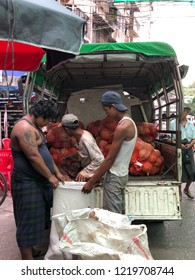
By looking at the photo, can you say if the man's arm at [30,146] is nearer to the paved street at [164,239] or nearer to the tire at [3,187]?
the paved street at [164,239]

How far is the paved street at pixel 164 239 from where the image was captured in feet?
13.9

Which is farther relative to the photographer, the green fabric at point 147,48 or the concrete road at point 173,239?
the concrete road at point 173,239

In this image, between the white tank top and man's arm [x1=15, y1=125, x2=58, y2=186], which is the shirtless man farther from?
the white tank top

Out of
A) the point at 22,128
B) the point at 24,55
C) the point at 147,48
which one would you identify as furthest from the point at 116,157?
the point at 24,55

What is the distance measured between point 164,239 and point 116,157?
1.84 metres

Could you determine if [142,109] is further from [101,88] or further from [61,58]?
[61,58]

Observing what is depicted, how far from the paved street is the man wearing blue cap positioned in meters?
1.01

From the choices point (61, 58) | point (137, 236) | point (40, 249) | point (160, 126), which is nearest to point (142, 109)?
point (160, 126)

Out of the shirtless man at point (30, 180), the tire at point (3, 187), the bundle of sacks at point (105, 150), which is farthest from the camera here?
the tire at point (3, 187)

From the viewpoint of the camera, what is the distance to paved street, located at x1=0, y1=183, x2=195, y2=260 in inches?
167

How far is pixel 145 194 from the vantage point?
4.20 meters

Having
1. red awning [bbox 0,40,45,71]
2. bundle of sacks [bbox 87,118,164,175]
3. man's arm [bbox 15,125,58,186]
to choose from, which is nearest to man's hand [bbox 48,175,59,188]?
man's arm [bbox 15,125,58,186]

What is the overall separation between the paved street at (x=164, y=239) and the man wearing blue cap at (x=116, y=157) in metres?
1.01

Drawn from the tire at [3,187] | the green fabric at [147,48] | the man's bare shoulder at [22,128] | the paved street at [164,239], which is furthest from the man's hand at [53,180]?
the tire at [3,187]
